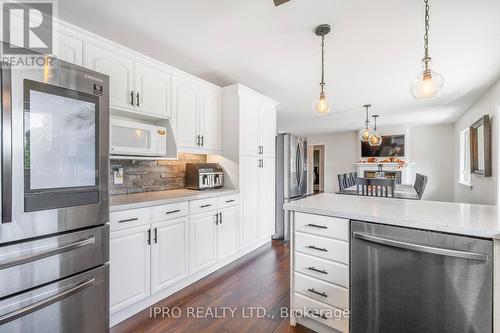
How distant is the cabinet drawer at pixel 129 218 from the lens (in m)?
1.72

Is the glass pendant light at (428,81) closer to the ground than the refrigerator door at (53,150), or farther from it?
farther from it

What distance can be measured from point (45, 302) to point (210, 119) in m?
2.26

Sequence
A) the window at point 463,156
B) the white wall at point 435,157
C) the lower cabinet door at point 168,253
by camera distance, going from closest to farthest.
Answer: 1. the lower cabinet door at point 168,253
2. the window at point 463,156
3. the white wall at point 435,157

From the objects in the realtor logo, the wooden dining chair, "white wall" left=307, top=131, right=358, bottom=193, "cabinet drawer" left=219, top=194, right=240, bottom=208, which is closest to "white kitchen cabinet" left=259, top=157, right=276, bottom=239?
"cabinet drawer" left=219, top=194, right=240, bottom=208

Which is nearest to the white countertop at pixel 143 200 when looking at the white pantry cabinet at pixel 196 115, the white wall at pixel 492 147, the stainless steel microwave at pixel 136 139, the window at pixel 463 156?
the stainless steel microwave at pixel 136 139

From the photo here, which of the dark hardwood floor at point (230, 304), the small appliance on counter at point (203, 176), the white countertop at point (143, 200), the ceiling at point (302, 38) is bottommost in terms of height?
the dark hardwood floor at point (230, 304)

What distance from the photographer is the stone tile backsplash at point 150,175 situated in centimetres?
241

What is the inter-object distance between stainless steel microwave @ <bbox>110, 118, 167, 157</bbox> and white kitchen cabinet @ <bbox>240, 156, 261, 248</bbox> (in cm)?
105

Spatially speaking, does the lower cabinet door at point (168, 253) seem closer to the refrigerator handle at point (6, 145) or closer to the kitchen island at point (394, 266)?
the refrigerator handle at point (6, 145)

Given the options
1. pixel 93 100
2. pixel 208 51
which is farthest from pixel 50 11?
pixel 208 51

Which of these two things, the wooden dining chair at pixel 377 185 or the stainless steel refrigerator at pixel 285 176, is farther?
the stainless steel refrigerator at pixel 285 176

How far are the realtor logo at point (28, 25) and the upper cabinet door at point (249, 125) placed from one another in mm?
1927

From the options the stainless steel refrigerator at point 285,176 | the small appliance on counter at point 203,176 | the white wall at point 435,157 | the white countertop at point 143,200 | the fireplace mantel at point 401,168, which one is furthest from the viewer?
the fireplace mantel at point 401,168

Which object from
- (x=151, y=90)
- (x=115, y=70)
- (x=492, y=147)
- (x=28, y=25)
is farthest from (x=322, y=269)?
(x=492, y=147)
